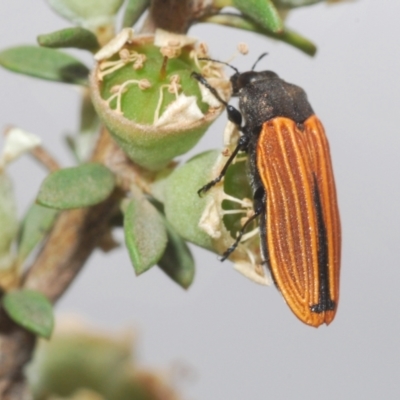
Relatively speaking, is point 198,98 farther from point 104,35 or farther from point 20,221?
point 20,221

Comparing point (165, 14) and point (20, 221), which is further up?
point (165, 14)

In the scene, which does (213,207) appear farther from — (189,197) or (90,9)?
Answer: (90,9)

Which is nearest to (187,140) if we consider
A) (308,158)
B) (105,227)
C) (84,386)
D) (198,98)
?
(198,98)

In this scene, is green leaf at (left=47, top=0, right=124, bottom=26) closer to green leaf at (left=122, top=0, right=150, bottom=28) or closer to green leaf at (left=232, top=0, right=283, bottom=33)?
green leaf at (left=122, top=0, right=150, bottom=28)

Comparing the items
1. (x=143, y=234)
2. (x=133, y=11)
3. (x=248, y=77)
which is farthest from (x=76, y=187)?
(x=248, y=77)

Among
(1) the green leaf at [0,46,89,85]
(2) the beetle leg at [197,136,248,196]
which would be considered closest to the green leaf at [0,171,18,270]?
(1) the green leaf at [0,46,89,85]

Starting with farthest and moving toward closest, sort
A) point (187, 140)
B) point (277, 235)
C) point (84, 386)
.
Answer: point (84, 386)
point (277, 235)
point (187, 140)

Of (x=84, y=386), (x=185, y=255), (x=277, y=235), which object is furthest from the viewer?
(x=84, y=386)
